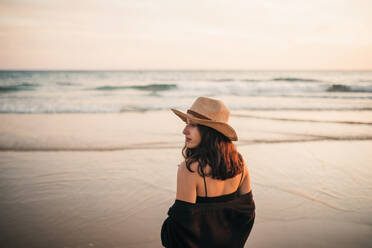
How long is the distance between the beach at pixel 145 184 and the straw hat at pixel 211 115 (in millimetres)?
1857

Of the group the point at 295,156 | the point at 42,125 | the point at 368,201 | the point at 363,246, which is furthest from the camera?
the point at 42,125

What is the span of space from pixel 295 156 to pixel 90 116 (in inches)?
310

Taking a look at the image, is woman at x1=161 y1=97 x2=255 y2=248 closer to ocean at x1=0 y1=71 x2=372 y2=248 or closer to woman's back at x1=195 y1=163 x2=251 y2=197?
woman's back at x1=195 y1=163 x2=251 y2=197

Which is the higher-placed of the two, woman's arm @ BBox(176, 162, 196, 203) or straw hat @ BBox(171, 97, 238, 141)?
straw hat @ BBox(171, 97, 238, 141)

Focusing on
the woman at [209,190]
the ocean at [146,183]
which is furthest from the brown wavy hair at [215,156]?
the ocean at [146,183]

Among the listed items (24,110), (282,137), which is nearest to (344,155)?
(282,137)

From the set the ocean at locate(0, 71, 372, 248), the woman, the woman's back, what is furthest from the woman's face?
the ocean at locate(0, 71, 372, 248)

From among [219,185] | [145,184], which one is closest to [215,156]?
[219,185]

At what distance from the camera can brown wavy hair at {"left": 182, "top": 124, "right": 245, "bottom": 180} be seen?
1473 millimetres

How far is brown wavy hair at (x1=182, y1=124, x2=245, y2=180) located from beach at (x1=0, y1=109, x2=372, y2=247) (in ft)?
5.61

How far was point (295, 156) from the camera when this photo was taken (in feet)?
19.3

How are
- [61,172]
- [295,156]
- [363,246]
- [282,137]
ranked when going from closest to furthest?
[363,246], [61,172], [295,156], [282,137]

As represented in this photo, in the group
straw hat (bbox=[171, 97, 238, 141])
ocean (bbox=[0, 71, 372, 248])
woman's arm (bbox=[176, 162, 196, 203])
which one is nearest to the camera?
woman's arm (bbox=[176, 162, 196, 203])

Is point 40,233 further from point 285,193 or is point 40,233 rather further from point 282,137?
point 282,137
